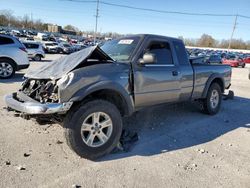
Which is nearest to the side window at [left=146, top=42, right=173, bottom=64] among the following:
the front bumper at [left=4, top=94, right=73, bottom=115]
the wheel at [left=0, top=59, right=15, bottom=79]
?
the front bumper at [left=4, top=94, right=73, bottom=115]

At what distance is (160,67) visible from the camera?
502 centimetres

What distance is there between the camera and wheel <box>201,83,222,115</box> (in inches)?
263

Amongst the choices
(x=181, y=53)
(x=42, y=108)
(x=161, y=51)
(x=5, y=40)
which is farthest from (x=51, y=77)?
(x=5, y=40)

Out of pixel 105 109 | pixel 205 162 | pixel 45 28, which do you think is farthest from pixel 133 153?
pixel 45 28

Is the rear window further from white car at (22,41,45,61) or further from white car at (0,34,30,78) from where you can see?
white car at (0,34,30,78)

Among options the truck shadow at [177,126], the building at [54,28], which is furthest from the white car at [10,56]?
the building at [54,28]

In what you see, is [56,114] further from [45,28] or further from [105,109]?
[45,28]

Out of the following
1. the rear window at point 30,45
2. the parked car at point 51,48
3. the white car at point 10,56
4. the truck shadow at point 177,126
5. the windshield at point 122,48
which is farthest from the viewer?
the parked car at point 51,48

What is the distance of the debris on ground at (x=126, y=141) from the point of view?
4.37 m

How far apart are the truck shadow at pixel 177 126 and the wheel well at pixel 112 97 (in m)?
0.70

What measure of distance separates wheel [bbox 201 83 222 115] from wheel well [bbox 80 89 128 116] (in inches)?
120

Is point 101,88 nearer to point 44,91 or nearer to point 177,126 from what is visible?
point 44,91

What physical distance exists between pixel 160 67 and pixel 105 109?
1.60 m

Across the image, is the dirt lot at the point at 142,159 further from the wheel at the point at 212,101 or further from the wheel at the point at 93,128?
the wheel at the point at 212,101
